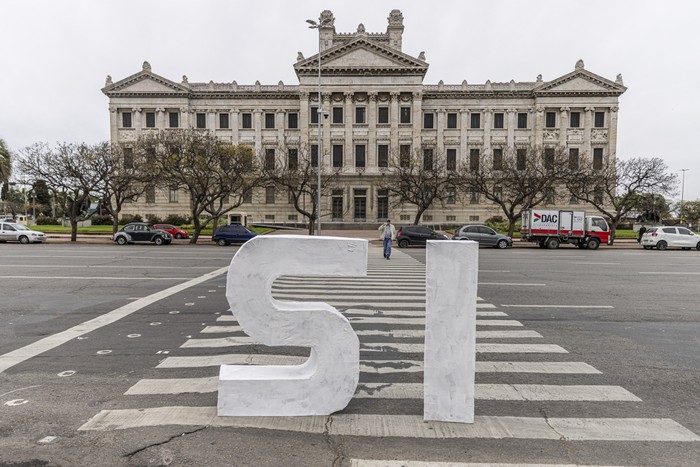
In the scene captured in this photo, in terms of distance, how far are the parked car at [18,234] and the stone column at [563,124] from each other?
5425 cm

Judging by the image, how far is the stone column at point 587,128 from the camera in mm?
54281

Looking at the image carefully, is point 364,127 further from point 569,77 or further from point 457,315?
point 457,315

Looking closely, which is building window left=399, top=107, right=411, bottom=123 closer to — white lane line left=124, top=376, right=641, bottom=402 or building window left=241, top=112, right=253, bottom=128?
building window left=241, top=112, right=253, bottom=128

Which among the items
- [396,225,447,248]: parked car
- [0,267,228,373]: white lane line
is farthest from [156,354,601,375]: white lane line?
[396,225,447,248]: parked car

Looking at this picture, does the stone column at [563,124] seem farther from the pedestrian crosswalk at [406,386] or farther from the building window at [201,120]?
the pedestrian crosswalk at [406,386]

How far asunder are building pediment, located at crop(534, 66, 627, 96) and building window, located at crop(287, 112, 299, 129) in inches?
1177

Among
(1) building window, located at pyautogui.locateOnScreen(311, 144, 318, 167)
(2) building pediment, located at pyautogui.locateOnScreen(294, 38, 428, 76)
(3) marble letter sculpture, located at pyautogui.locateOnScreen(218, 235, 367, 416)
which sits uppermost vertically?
(2) building pediment, located at pyautogui.locateOnScreen(294, 38, 428, 76)

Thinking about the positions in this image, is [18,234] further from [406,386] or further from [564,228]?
[564,228]

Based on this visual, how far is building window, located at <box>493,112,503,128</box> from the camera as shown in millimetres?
55688

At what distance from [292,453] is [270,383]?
80cm

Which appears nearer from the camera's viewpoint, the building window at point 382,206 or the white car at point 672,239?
the white car at point 672,239

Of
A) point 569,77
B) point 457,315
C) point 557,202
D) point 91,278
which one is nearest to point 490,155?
point 557,202

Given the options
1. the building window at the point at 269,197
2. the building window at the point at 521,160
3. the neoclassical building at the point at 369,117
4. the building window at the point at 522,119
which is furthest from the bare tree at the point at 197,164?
the building window at the point at 522,119

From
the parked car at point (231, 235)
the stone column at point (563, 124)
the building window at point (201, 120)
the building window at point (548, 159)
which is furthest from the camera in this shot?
the building window at point (201, 120)
